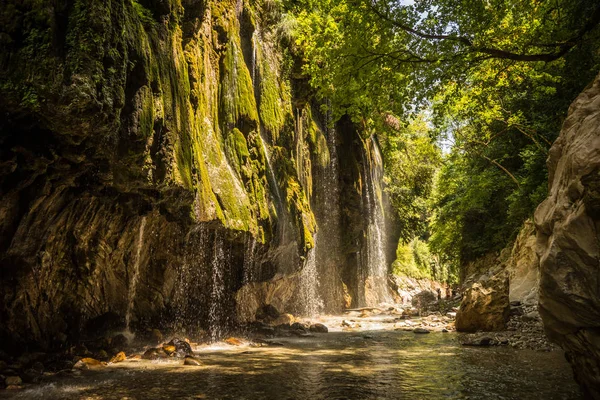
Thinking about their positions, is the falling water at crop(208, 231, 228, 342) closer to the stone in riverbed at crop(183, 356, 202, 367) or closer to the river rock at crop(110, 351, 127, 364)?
the river rock at crop(110, 351, 127, 364)

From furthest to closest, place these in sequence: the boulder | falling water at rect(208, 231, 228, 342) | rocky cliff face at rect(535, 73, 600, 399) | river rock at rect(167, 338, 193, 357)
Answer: the boulder
falling water at rect(208, 231, 228, 342)
river rock at rect(167, 338, 193, 357)
rocky cliff face at rect(535, 73, 600, 399)

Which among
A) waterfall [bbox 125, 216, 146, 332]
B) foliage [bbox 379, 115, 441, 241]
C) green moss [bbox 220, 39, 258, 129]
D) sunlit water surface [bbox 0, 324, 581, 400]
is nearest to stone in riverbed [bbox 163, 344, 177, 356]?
sunlit water surface [bbox 0, 324, 581, 400]

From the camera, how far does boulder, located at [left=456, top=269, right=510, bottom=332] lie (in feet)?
40.7

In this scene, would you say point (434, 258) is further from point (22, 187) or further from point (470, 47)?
point (22, 187)

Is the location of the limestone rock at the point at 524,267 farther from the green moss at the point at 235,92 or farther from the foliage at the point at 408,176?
the foliage at the point at 408,176

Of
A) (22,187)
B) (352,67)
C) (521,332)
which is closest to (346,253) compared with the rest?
(521,332)

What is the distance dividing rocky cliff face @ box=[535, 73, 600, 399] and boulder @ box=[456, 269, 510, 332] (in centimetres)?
785

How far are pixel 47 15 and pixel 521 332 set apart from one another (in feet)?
42.3

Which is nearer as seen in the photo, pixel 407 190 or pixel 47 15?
pixel 47 15

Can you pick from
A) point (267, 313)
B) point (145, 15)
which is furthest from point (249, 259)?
point (145, 15)

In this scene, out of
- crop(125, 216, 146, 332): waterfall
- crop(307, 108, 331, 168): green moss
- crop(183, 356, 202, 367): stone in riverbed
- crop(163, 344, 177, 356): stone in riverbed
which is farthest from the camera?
crop(307, 108, 331, 168): green moss

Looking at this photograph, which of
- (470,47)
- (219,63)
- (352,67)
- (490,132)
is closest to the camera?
(470,47)

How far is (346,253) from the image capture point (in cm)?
2567

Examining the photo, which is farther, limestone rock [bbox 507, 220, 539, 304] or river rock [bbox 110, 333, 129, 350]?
limestone rock [bbox 507, 220, 539, 304]
